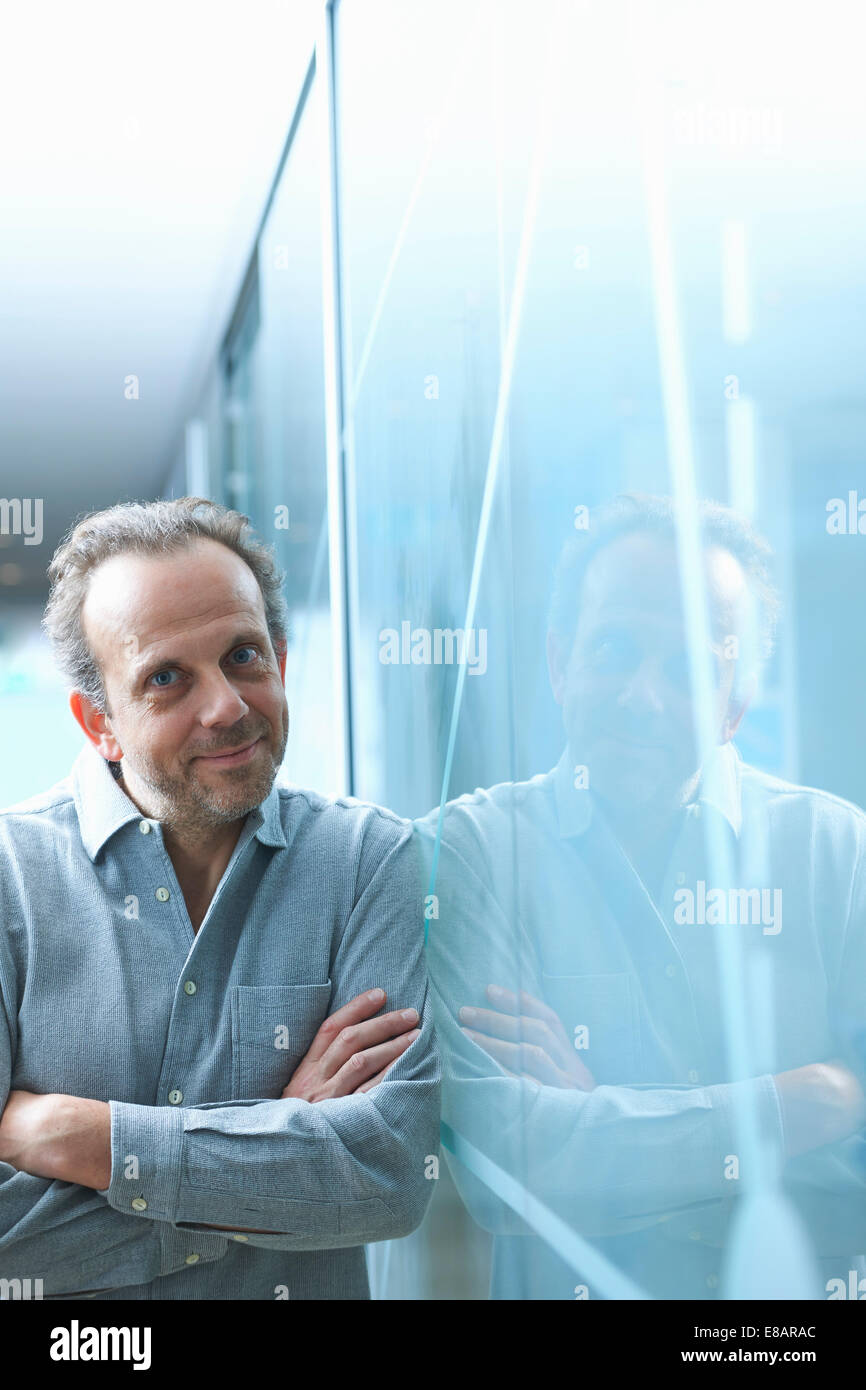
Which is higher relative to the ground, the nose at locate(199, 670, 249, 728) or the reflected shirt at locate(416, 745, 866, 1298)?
the nose at locate(199, 670, 249, 728)

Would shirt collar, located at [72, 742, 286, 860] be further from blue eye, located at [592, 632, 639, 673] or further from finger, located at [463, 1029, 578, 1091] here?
→ blue eye, located at [592, 632, 639, 673]

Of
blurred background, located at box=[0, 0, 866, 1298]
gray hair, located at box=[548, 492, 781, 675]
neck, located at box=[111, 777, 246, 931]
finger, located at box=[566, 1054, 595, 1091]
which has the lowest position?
finger, located at box=[566, 1054, 595, 1091]

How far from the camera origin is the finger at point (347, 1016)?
125 cm

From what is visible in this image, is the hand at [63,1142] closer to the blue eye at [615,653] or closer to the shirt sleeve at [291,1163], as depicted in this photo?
the shirt sleeve at [291,1163]

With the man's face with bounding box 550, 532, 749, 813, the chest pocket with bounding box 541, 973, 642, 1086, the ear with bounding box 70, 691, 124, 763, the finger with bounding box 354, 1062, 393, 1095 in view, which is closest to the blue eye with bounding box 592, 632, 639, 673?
the man's face with bounding box 550, 532, 749, 813

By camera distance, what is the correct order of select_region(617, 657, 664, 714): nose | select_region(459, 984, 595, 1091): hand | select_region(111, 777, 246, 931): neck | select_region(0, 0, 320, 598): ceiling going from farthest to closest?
select_region(0, 0, 320, 598): ceiling < select_region(111, 777, 246, 931): neck < select_region(459, 984, 595, 1091): hand < select_region(617, 657, 664, 714): nose

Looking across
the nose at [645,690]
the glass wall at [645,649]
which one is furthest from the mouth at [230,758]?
A: the nose at [645,690]

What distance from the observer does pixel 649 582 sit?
0.98 meters

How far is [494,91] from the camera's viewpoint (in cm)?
124

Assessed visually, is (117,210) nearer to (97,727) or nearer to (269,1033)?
(97,727)

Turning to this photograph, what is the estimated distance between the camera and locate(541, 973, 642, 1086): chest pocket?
3.33 feet

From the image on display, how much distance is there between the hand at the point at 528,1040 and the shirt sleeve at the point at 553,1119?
0.01 m

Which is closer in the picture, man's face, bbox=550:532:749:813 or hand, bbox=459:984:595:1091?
man's face, bbox=550:532:749:813
